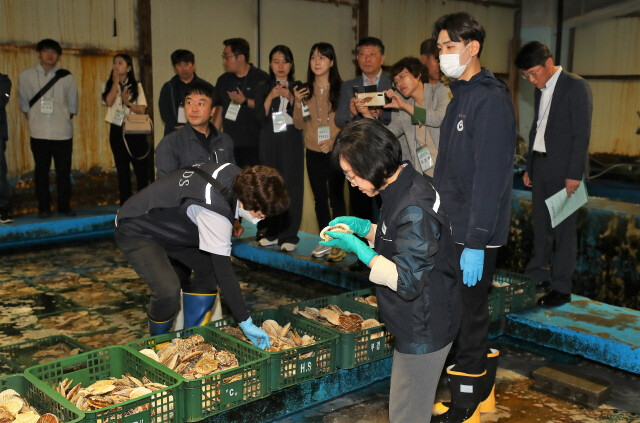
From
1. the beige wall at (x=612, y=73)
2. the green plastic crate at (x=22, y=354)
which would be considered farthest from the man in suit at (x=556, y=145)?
the beige wall at (x=612, y=73)

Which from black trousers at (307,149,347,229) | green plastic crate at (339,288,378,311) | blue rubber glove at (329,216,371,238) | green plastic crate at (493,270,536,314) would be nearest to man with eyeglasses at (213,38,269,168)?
black trousers at (307,149,347,229)

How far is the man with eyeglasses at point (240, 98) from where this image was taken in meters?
5.48

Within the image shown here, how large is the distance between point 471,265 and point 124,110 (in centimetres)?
478

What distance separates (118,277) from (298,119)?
6.15 feet

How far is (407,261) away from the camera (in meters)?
2.10

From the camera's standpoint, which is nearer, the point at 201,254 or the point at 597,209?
the point at 201,254

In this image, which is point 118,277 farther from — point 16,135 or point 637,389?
point 637,389

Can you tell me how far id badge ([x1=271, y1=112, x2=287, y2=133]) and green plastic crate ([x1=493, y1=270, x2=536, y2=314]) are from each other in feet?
6.51

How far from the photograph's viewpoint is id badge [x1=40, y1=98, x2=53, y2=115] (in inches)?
249

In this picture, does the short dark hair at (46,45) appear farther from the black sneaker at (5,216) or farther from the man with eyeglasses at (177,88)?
the black sneaker at (5,216)

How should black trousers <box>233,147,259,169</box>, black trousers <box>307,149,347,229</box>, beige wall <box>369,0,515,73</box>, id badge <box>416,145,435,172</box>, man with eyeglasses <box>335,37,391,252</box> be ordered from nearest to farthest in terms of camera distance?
id badge <box>416,145,435,172</box> → man with eyeglasses <box>335,37,391,252</box> → black trousers <box>307,149,347,229</box> → black trousers <box>233,147,259,169</box> → beige wall <box>369,0,515,73</box>

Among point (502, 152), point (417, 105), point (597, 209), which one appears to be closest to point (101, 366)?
point (502, 152)

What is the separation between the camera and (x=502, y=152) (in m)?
2.61

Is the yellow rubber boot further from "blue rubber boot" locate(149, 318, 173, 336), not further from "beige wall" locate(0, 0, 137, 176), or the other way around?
"beige wall" locate(0, 0, 137, 176)
